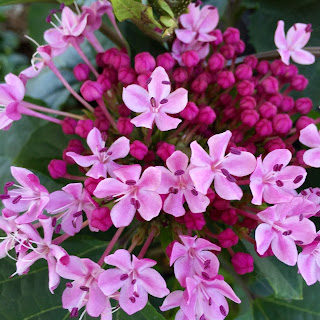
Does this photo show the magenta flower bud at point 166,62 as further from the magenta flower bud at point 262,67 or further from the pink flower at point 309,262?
the pink flower at point 309,262

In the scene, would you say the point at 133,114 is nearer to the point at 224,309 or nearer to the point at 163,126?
the point at 163,126

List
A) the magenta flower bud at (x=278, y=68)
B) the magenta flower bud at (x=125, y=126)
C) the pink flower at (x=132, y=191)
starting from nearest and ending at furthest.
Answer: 1. the pink flower at (x=132, y=191)
2. the magenta flower bud at (x=125, y=126)
3. the magenta flower bud at (x=278, y=68)

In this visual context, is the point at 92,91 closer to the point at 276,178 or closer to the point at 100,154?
the point at 100,154

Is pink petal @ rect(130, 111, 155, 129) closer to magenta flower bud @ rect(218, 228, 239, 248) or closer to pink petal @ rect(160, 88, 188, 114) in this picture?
pink petal @ rect(160, 88, 188, 114)

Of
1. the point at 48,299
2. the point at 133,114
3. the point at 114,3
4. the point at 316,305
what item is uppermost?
the point at 114,3

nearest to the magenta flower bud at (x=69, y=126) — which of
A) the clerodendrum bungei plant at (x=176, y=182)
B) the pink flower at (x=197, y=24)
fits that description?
the clerodendrum bungei plant at (x=176, y=182)

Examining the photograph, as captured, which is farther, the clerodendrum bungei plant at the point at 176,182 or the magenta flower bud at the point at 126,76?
the magenta flower bud at the point at 126,76

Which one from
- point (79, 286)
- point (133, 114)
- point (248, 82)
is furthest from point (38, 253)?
point (248, 82)
